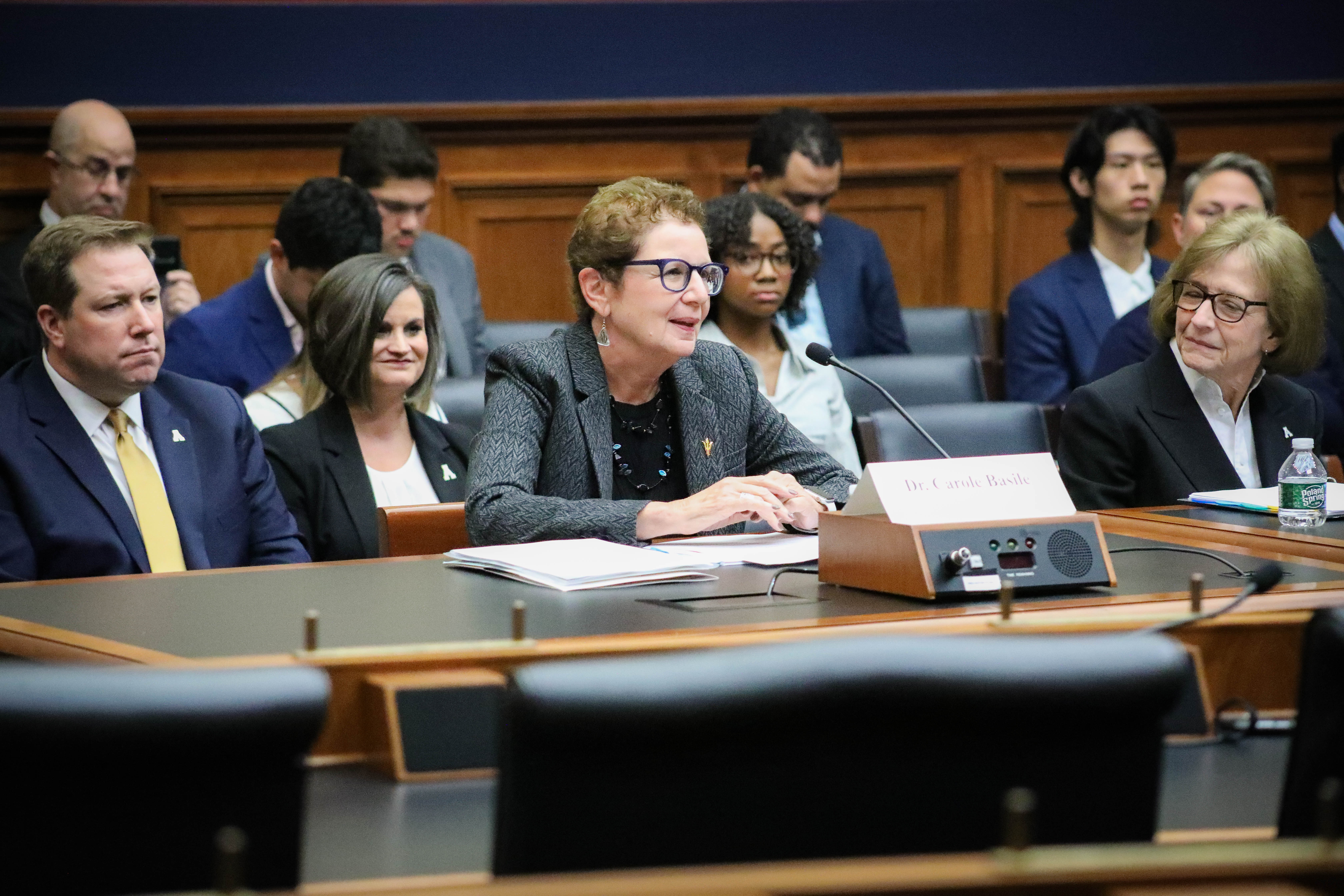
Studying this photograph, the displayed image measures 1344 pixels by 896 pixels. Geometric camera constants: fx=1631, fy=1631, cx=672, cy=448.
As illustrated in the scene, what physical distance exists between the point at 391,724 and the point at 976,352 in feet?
12.5

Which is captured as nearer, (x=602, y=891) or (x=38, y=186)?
(x=602, y=891)

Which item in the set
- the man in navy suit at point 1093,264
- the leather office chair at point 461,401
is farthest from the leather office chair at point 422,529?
the man in navy suit at point 1093,264

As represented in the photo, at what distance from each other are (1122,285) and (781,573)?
9.53 ft

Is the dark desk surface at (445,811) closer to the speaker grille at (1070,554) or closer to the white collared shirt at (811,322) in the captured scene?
the speaker grille at (1070,554)

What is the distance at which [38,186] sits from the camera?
4.80 meters

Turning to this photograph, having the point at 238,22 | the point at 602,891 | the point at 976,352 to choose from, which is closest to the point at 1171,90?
the point at 976,352

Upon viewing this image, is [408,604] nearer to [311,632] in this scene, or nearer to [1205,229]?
[311,632]

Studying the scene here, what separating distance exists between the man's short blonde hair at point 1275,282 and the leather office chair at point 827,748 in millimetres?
2182

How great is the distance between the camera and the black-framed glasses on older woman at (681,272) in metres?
2.73

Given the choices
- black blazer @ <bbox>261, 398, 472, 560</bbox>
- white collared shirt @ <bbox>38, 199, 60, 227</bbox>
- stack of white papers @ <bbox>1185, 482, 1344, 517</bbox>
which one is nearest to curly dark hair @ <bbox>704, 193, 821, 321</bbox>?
black blazer @ <bbox>261, 398, 472, 560</bbox>

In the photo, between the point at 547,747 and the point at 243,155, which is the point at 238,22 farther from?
the point at 547,747

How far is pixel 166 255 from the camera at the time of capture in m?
4.30

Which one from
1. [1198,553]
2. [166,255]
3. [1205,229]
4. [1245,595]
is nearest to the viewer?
[1245,595]

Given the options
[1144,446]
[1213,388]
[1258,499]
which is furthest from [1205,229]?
[1258,499]
